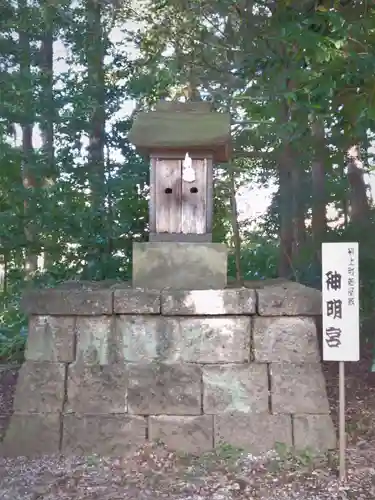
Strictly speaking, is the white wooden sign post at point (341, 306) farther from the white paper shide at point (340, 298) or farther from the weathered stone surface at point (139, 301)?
the weathered stone surface at point (139, 301)

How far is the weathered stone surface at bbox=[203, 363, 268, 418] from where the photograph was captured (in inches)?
167

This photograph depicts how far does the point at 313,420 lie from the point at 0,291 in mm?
6181

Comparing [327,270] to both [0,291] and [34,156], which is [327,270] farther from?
[0,291]

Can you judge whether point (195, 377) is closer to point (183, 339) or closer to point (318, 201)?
point (183, 339)

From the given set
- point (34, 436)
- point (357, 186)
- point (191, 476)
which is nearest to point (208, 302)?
point (191, 476)

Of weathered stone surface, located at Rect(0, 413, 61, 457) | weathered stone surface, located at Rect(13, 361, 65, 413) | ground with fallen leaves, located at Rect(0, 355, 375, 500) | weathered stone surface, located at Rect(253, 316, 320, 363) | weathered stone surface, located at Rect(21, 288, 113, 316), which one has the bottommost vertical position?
ground with fallen leaves, located at Rect(0, 355, 375, 500)

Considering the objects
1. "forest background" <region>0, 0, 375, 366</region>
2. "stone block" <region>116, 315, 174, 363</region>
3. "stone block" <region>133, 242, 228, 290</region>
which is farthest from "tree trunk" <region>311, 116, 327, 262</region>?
"stone block" <region>116, 315, 174, 363</region>

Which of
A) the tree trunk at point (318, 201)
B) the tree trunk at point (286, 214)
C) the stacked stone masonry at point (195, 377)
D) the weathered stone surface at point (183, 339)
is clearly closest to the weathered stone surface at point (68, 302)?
the stacked stone masonry at point (195, 377)

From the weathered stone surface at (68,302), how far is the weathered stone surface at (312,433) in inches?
63.2

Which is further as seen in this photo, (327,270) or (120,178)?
(120,178)

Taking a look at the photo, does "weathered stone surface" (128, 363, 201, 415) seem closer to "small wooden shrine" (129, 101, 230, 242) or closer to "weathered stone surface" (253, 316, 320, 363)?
"weathered stone surface" (253, 316, 320, 363)

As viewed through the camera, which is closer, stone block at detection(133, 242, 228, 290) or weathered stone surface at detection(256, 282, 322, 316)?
weathered stone surface at detection(256, 282, 322, 316)

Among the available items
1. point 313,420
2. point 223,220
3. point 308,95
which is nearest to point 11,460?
point 313,420

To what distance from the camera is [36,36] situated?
298 inches
